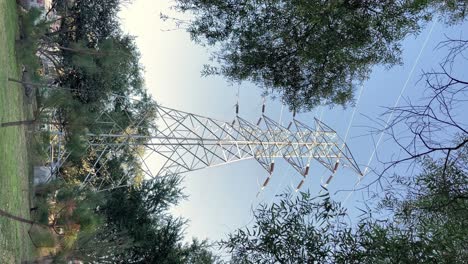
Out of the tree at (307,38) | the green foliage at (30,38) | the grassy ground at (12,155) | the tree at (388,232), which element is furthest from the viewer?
the green foliage at (30,38)

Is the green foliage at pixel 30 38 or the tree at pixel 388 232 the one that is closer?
the tree at pixel 388 232

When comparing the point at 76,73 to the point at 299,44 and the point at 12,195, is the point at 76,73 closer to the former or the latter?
the point at 12,195

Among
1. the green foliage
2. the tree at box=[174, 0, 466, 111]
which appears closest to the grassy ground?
the green foliage

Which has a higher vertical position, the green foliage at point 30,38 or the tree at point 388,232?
the green foliage at point 30,38

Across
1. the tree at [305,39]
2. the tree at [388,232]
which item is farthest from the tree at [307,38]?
the tree at [388,232]

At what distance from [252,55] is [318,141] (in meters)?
7.46

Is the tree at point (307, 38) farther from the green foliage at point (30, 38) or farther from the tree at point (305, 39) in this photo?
the green foliage at point (30, 38)

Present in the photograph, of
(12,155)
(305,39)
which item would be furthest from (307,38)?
(12,155)

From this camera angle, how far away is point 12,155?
12219 mm

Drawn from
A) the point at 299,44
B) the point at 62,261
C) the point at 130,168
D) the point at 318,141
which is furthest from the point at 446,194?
the point at 130,168

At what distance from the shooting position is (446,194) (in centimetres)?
537

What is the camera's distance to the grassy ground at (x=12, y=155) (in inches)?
412

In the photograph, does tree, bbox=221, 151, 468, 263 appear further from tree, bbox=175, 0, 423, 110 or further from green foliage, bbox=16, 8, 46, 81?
green foliage, bbox=16, 8, 46, 81

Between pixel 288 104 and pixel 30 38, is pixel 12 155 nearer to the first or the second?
pixel 30 38
